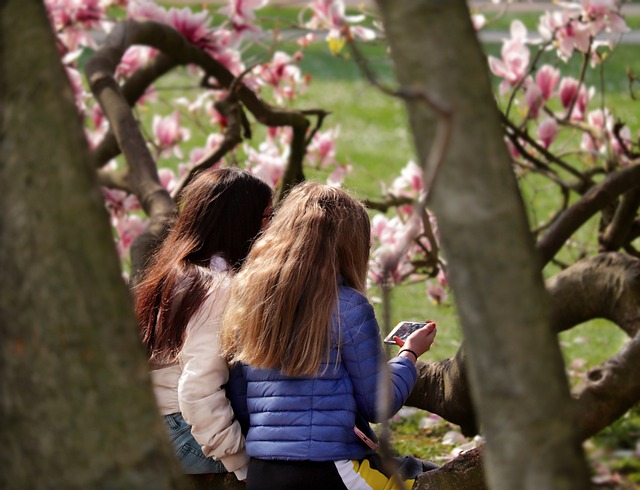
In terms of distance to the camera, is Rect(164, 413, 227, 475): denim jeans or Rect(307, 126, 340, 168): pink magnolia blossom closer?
Rect(164, 413, 227, 475): denim jeans

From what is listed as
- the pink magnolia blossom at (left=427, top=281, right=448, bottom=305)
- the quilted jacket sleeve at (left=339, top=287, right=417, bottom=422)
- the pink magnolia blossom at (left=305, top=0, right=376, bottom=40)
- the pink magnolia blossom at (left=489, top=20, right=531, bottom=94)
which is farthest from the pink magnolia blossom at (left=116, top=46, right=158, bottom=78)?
the quilted jacket sleeve at (left=339, top=287, right=417, bottom=422)

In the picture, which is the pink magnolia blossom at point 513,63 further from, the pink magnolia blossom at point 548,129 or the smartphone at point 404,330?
the smartphone at point 404,330

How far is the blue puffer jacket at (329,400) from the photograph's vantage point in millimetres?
2326

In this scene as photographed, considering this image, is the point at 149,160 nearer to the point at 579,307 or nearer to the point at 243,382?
the point at 243,382

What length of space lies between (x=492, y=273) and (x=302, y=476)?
4.35ft

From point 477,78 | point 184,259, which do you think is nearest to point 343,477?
point 184,259

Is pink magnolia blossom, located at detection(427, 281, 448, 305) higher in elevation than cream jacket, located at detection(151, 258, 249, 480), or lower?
lower

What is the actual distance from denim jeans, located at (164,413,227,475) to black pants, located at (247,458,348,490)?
0.31 meters

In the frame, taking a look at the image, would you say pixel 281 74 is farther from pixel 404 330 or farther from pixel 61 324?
pixel 61 324

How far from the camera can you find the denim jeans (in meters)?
2.64

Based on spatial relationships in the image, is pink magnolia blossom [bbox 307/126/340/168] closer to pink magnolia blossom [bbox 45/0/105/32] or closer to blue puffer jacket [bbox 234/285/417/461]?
pink magnolia blossom [bbox 45/0/105/32]

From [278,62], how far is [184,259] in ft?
7.70

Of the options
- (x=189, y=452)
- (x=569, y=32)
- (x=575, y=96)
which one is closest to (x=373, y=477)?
(x=189, y=452)

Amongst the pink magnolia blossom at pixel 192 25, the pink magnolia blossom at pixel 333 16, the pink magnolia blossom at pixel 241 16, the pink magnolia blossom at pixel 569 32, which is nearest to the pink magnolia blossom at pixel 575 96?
the pink magnolia blossom at pixel 569 32
